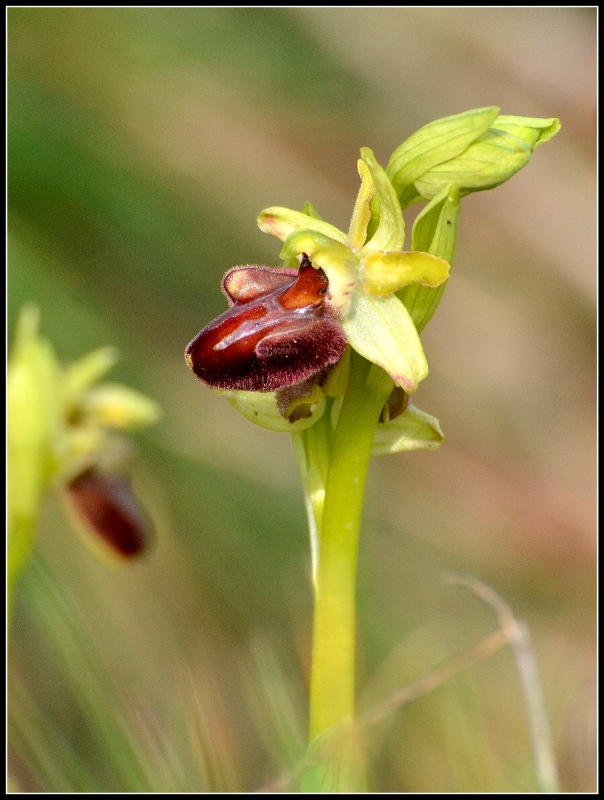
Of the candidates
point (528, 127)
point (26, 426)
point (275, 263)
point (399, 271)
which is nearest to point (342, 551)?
point (399, 271)

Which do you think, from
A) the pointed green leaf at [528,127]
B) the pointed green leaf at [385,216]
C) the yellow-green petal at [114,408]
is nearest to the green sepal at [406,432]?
the pointed green leaf at [385,216]

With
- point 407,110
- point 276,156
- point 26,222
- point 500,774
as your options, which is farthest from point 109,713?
point 407,110

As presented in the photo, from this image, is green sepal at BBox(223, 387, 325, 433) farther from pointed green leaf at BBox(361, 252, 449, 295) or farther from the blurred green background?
the blurred green background

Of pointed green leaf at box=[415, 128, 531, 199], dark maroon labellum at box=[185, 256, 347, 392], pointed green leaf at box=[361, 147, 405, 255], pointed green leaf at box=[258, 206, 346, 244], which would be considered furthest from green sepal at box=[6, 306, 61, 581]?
pointed green leaf at box=[415, 128, 531, 199]

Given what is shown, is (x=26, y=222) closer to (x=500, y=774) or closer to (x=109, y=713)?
→ (x=109, y=713)

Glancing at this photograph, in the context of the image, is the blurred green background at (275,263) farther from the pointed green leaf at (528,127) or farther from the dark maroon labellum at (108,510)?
the pointed green leaf at (528,127)
